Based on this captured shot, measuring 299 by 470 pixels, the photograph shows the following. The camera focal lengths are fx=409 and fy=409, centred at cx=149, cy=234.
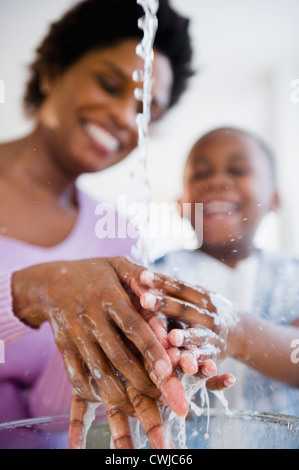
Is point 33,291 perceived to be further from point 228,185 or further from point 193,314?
point 228,185

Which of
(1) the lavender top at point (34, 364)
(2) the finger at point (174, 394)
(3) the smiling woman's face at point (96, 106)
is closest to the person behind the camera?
(2) the finger at point (174, 394)

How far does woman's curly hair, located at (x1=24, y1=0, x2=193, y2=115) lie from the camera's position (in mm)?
724

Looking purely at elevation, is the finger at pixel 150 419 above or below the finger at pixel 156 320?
below

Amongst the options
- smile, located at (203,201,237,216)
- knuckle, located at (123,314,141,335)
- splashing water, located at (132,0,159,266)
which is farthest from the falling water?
knuckle, located at (123,314,141,335)

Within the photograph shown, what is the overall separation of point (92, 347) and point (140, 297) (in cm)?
7

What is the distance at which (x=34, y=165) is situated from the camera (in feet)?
2.40

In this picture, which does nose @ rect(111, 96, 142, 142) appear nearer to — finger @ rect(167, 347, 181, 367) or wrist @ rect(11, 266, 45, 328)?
wrist @ rect(11, 266, 45, 328)

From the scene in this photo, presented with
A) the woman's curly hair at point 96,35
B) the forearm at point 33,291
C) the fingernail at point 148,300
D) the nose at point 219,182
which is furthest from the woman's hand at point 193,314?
the woman's curly hair at point 96,35

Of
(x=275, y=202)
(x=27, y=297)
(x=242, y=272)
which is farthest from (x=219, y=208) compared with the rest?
(x=27, y=297)

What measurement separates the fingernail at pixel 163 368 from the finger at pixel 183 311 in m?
0.07

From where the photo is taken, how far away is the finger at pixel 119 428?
39cm

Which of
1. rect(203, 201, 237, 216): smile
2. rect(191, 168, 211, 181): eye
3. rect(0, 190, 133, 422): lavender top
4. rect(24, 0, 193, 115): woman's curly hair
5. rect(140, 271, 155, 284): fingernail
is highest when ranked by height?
rect(24, 0, 193, 115): woman's curly hair

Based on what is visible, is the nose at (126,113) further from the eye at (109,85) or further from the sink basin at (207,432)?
the sink basin at (207,432)

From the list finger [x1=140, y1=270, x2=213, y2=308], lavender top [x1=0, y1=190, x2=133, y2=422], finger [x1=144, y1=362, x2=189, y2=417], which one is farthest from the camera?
lavender top [x1=0, y1=190, x2=133, y2=422]
